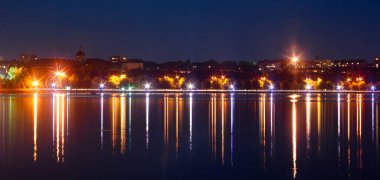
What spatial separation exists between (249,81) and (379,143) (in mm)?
92160

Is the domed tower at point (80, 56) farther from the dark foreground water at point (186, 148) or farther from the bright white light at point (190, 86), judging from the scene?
the dark foreground water at point (186, 148)

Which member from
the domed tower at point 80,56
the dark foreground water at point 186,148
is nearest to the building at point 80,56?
the domed tower at point 80,56

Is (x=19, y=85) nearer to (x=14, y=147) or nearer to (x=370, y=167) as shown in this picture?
(x=14, y=147)

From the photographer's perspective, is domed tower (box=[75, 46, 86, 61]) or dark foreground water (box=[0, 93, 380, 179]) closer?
dark foreground water (box=[0, 93, 380, 179])

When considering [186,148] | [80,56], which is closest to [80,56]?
[80,56]

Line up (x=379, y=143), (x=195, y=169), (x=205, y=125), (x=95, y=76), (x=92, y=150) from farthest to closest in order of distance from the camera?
1. (x=95, y=76)
2. (x=205, y=125)
3. (x=379, y=143)
4. (x=92, y=150)
5. (x=195, y=169)

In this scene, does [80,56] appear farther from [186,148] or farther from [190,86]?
[186,148]

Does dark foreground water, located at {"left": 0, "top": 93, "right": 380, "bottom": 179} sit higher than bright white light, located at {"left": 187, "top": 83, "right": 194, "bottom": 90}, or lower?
lower

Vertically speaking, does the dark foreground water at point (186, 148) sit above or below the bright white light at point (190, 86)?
below

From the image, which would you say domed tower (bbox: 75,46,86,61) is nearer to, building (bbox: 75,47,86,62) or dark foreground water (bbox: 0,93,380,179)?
building (bbox: 75,47,86,62)

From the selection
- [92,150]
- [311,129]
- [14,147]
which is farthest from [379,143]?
[14,147]

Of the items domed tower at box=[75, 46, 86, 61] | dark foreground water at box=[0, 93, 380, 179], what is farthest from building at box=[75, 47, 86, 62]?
dark foreground water at box=[0, 93, 380, 179]

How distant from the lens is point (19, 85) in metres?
85.0

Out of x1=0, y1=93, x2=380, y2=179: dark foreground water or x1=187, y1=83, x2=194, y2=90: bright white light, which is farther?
x1=187, y1=83, x2=194, y2=90: bright white light
